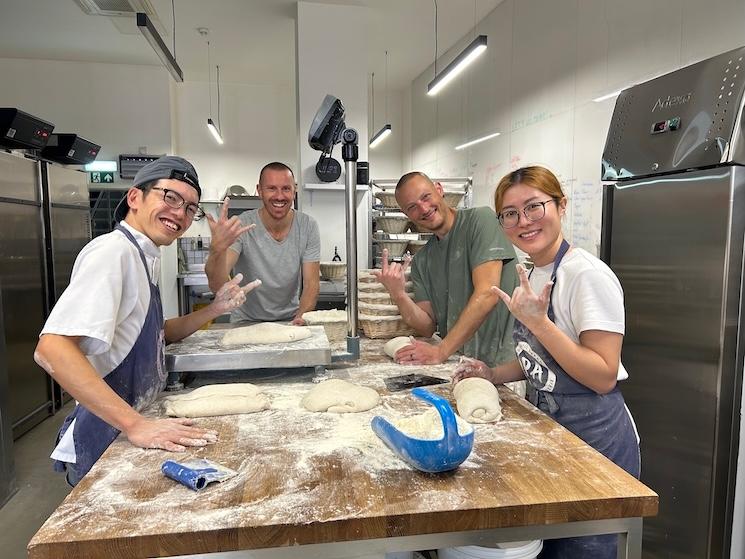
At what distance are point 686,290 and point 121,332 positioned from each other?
81.5 inches

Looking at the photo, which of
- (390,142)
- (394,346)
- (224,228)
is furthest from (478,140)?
(224,228)

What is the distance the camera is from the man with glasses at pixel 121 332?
1.22 metres

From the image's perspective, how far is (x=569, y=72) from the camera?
3.71m

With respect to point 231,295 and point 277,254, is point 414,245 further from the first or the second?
point 231,295

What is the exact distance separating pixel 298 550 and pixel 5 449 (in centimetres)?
285

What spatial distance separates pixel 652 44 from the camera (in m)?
2.88

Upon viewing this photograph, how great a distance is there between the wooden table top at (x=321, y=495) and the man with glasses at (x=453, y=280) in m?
0.70

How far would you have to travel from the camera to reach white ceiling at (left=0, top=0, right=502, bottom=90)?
477 cm

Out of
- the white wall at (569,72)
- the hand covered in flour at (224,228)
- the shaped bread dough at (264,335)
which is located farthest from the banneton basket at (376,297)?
the white wall at (569,72)

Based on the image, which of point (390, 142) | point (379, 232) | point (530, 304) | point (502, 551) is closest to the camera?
point (502, 551)

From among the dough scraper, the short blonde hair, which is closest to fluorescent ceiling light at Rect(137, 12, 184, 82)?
the short blonde hair

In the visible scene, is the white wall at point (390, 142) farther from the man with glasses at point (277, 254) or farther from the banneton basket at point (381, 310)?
the banneton basket at point (381, 310)

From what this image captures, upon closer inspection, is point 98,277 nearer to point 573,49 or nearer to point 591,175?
point 591,175

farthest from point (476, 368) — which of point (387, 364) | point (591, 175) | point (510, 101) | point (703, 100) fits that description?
point (510, 101)
